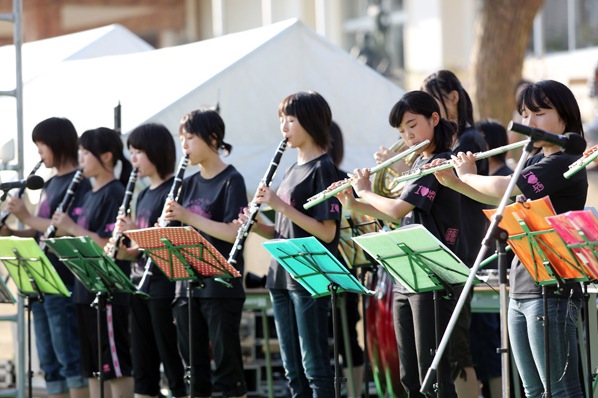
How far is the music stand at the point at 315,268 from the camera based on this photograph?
16.7ft

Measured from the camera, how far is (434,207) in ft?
17.4

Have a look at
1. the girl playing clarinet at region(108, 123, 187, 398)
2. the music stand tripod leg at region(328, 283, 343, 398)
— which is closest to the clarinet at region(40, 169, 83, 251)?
the girl playing clarinet at region(108, 123, 187, 398)

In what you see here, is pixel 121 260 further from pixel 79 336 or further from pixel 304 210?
pixel 304 210

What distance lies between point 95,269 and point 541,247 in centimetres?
259

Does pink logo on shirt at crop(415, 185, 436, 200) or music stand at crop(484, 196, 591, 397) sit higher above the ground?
pink logo on shirt at crop(415, 185, 436, 200)

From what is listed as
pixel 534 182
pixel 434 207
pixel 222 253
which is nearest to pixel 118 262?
pixel 222 253

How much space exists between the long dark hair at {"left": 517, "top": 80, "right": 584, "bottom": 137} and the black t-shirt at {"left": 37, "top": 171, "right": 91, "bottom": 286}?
3171 millimetres

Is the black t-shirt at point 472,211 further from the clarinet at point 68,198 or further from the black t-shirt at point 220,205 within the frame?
the clarinet at point 68,198

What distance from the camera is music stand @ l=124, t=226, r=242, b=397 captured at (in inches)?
217

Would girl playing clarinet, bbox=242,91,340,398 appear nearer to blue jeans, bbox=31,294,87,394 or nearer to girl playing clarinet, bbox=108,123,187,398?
girl playing clarinet, bbox=108,123,187,398

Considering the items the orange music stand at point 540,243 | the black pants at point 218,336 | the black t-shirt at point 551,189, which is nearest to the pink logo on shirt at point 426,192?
the black t-shirt at point 551,189

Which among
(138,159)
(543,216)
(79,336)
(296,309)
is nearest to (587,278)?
(543,216)

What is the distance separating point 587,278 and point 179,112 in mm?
3462

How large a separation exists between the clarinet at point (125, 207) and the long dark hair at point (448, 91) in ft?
5.84
